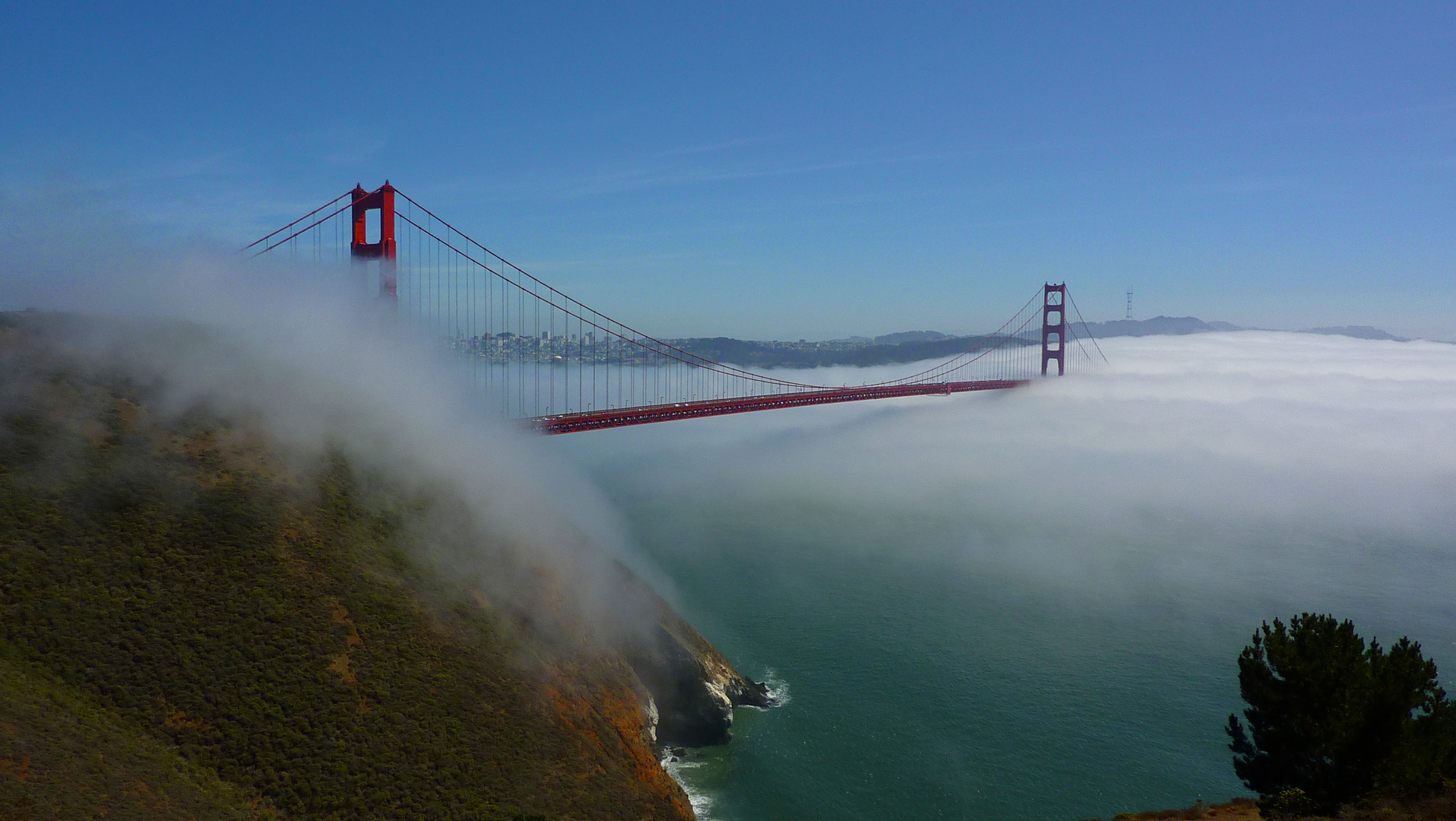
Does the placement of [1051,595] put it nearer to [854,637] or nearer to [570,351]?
[854,637]

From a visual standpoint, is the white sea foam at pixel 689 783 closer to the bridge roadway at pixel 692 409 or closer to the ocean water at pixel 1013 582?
the ocean water at pixel 1013 582

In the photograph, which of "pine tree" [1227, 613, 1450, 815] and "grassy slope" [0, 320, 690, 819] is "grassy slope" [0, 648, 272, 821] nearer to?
"grassy slope" [0, 320, 690, 819]

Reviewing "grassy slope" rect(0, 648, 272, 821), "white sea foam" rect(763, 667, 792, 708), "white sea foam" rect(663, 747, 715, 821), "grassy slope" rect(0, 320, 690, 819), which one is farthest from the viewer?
"white sea foam" rect(763, 667, 792, 708)

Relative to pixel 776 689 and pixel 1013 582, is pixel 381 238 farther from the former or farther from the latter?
pixel 1013 582

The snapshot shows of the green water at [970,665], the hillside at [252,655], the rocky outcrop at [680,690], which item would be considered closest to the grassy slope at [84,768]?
the hillside at [252,655]

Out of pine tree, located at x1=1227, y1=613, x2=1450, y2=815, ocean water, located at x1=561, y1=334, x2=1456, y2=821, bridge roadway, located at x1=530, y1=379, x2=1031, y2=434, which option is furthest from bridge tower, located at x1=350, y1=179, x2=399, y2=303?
pine tree, located at x1=1227, y1=613, x2=1450, y2=815

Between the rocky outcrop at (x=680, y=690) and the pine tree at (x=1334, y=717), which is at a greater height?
the pine tree at (x=1334, y=717)
